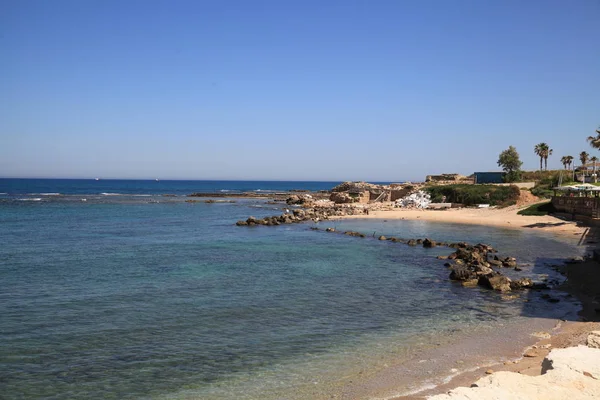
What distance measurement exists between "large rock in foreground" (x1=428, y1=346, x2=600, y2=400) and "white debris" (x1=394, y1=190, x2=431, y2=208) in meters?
57.1

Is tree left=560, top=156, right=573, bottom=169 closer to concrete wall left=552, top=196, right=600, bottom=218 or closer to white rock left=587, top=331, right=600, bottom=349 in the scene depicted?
concrete wall left=552, top=196, right=600, bottom=218

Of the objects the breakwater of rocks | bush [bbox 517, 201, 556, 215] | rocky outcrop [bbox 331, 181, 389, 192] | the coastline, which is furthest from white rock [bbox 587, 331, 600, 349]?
rocky outcrop [bbox 331, 181, 389, 192]

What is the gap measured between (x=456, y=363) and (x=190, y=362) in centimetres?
686

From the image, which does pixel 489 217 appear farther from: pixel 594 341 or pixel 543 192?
pixel 594 341

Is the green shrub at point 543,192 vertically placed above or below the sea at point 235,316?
above

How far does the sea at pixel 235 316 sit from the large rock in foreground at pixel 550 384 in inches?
104

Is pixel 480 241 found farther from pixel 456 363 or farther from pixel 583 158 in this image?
pixel 583 158

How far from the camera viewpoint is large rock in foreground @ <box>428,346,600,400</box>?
776cm

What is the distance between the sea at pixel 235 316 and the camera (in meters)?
11.2

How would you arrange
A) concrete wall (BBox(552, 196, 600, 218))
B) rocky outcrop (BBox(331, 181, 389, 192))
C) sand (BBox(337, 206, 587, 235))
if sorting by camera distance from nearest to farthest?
1. concrete wall (BBox(552, 196, 600, 218))
2. sand (BBox(337, 206, 587, 235))
3. rocky outcrop (BBox(331, 181, 389, 192))

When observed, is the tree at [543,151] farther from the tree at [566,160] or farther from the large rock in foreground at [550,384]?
the large rock in foreground at [550,384]

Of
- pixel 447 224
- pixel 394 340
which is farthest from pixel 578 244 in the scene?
pixel 394 340

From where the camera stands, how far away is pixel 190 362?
1230 cm

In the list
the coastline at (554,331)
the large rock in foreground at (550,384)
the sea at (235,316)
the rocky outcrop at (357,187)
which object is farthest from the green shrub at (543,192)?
the large rock in foreground at (550,384)
